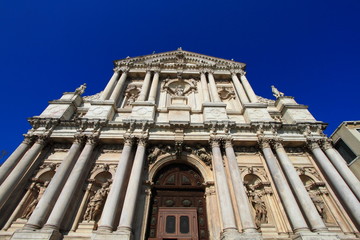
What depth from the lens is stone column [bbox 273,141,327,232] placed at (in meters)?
8.45

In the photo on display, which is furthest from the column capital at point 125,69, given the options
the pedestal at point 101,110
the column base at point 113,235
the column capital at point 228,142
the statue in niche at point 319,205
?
the statue in niche at point 319,205

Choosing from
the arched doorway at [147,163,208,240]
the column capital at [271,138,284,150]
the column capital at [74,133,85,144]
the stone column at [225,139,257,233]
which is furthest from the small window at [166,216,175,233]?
the column capital at [271,138,284,150]

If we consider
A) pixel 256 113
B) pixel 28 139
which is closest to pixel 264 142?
pixel 256 113

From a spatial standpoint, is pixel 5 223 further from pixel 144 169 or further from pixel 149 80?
pixel 149 80

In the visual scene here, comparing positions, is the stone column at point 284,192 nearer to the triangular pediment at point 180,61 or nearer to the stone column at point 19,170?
the triangular pediment at point 180,61

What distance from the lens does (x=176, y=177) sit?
38.2 ft

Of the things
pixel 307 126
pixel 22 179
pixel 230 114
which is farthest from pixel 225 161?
pixel 22 179

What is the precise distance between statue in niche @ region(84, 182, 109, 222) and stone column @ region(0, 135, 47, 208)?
152 inches

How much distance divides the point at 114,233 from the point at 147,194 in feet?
8.99

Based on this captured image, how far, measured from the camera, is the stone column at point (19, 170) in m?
9.40

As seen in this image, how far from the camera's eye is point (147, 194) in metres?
10.4

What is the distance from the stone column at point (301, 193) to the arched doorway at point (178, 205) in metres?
4.57

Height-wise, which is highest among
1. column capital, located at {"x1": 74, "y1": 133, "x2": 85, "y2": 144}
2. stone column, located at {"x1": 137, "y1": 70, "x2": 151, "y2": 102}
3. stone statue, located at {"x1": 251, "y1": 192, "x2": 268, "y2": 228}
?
stone column, located at {"x1": 137, "y1": 70, "x2": 151, "y2": 102}

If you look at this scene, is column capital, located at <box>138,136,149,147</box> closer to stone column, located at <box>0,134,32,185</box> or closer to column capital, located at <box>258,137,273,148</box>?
stone column, located at <box>0,134,32,185</box>
